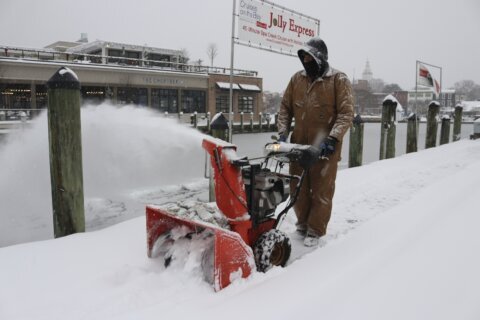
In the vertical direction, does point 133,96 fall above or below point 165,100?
above

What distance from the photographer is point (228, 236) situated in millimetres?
2535

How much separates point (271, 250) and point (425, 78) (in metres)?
15.2

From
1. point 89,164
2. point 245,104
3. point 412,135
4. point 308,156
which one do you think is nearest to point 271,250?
point 308,156

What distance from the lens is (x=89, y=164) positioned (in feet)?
21.7

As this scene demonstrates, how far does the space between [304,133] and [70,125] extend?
228cm

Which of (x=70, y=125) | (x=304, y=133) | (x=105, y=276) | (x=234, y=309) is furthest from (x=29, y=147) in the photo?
(x=234, y=309)

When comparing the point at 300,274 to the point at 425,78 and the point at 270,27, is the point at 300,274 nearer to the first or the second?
the point at 270,27

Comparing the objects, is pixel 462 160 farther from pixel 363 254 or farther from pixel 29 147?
pixel 29 147

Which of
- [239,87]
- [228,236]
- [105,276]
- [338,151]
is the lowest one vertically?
[105,276]

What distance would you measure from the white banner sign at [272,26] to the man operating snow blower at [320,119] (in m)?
3.80

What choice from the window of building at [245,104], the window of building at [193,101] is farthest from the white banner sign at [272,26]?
the window of building at [245,104]

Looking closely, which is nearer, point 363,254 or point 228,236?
point 228,236

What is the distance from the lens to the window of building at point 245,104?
1555 inches

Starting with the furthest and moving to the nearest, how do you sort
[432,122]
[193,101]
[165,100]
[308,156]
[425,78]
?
[193,101]
[165,100]
[425,78]
[432,122]
[308,156]
